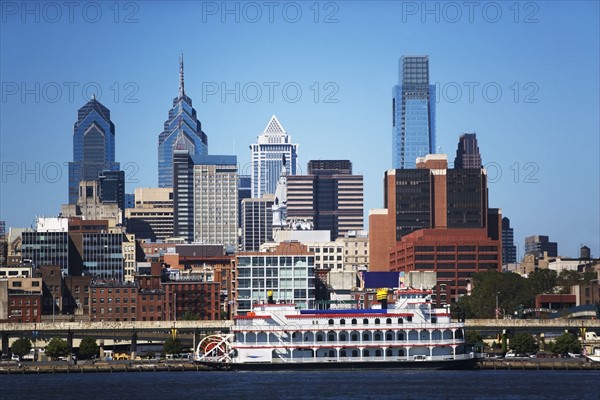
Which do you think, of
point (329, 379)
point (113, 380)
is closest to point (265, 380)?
point (329, 379)

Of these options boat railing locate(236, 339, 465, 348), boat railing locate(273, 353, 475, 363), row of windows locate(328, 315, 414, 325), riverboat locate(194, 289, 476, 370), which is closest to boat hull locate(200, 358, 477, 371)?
riverboat locate(194, 289, 476, 370)

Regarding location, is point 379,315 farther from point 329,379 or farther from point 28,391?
point 28,391

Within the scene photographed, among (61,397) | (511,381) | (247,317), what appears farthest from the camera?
(247,317)

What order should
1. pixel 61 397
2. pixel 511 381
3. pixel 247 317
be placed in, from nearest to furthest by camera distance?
1. pixel 61 397
2. pixel 511 381
3. pixel 247 317

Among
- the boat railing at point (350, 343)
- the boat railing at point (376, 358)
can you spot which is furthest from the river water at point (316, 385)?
the boat railing at point (350, 343)

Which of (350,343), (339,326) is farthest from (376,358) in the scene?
(339,326)
